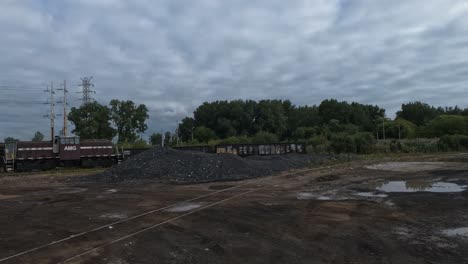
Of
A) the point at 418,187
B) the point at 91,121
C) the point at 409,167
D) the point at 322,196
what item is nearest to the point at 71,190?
the point at 322,196

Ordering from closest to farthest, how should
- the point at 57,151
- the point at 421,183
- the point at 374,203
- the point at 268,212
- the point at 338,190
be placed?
the point at 268,212 → the point at 374,203 → the point at 338,190 → the point at 421,183 → the point at 57,151

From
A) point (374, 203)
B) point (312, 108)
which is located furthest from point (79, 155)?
point (312, 108)

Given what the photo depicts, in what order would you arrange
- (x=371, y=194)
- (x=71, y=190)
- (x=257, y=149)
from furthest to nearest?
(x=257, y=149), (x=71, y=190), (x=371, y=194)

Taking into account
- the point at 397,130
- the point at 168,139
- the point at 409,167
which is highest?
the point at 397,130

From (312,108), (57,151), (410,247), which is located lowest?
(410,247)

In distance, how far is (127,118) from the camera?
8956 centimetres

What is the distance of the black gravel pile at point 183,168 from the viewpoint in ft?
85.6

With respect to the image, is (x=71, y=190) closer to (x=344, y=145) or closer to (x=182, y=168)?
(x=182, y=168)

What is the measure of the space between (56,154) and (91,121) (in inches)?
1671

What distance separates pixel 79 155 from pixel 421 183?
32.4 metres

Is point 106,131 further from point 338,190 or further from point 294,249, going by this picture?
point 294,249

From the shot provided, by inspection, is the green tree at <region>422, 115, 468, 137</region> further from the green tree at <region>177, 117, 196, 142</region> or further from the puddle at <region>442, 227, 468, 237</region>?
the puddle at <region>442, 227, 468, 237</region>

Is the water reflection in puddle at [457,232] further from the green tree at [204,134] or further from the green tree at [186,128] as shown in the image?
the green tree at [186,128]

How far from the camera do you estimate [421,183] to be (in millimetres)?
21594
